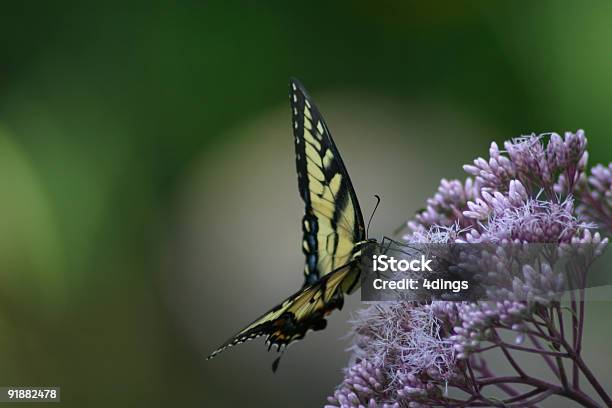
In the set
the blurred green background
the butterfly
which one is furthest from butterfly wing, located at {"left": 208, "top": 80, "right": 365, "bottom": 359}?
the blurred green background

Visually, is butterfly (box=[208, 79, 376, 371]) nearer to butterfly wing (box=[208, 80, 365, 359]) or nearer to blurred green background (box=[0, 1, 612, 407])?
butterfly wing (box=[208, 80, 365, 359])

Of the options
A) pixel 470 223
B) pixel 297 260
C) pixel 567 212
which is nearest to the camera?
pixel 567 212

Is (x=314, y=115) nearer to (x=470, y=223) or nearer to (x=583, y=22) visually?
(x=470, y=223)

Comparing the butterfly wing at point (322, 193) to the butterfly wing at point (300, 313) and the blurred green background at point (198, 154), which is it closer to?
the butterfly wing at point (300, 313)

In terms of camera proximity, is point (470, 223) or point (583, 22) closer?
point (470, 223)

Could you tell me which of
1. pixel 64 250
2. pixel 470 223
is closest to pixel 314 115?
pixel 470 223

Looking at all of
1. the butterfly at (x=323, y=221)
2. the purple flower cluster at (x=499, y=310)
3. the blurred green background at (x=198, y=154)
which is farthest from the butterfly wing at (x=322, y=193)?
the blurred green background at (x=198, y=154)
